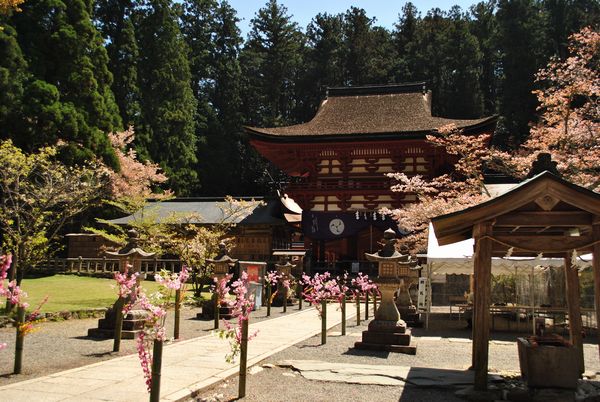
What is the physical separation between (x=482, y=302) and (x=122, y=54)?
116 feet

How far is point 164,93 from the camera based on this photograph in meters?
37.0

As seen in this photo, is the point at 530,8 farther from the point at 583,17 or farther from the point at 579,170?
the point at 579,170

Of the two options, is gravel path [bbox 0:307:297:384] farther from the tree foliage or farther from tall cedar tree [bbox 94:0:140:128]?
tall cedar tree [bbox 94:0:140:128]

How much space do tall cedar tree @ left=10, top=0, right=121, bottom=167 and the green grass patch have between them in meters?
7.29

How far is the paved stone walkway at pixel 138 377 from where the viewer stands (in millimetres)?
5242

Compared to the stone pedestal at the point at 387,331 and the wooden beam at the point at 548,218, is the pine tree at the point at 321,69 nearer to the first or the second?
the stone pedestal at the point at 387,331

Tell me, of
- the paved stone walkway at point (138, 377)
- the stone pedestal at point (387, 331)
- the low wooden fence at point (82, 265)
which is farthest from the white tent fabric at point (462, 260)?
the low wooden fence at point (82, 265)

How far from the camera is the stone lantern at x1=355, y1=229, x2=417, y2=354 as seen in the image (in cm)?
883

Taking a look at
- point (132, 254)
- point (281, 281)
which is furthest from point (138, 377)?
point (281, 281)

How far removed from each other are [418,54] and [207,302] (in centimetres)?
3993

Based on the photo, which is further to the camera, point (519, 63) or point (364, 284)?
point (519, 63)

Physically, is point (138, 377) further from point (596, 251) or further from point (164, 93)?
point (164, 93)

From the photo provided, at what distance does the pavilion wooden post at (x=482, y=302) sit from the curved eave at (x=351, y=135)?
58.1 ft

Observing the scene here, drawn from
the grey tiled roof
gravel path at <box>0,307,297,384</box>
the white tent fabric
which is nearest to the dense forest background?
the grey tiled roof
